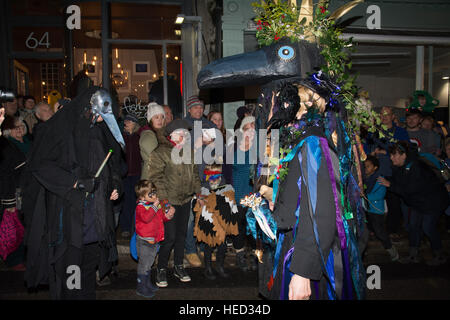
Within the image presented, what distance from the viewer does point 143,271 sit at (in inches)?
174

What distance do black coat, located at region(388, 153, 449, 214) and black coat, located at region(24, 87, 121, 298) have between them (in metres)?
4.35

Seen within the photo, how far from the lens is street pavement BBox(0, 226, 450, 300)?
444cm

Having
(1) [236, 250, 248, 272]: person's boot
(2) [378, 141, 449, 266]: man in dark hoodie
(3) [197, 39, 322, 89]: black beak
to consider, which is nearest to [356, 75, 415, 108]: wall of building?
(2) [378, 141, 449, 266]: man in dark hoodie

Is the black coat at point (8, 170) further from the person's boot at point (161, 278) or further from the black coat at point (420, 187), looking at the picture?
the black coat at point (420, 187)

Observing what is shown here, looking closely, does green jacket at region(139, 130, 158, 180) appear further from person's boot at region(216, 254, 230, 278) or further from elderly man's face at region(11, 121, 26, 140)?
elderly man's face at region(11, 121, 26, 140)

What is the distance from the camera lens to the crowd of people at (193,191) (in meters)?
4.46

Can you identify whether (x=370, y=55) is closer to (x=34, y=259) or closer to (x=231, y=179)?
(x=231, y=179)

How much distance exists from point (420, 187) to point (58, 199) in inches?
193

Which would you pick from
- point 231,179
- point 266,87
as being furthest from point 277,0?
point 231,179

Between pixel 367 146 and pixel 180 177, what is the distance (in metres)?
3.58

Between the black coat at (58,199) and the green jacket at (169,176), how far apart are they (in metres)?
1.05

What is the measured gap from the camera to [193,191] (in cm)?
484

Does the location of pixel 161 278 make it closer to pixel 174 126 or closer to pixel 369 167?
pixel 174 126

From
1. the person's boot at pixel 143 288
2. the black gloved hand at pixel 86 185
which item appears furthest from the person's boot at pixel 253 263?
the black gloved hand at pixel 86 185
